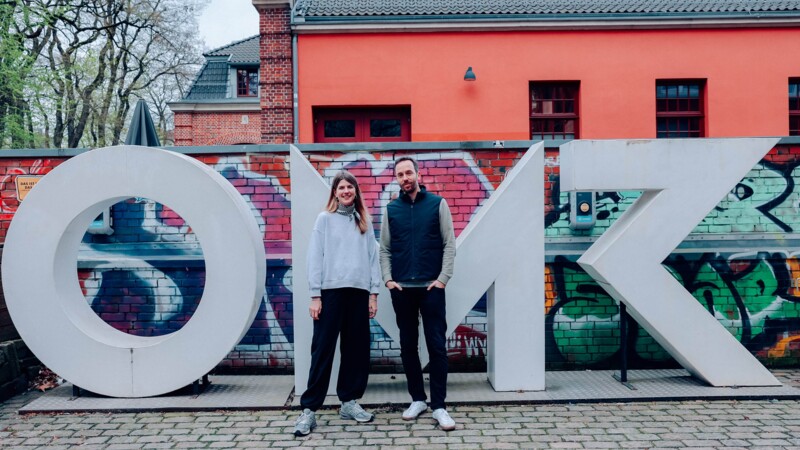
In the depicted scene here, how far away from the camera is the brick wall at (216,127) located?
22.6m

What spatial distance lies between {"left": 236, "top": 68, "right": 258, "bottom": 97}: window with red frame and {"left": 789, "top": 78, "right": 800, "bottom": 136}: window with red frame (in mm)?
17587

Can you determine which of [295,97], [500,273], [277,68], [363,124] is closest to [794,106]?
[363,124]

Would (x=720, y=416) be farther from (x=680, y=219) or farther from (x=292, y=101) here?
(x=292, y=101)

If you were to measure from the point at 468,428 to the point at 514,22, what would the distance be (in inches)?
406

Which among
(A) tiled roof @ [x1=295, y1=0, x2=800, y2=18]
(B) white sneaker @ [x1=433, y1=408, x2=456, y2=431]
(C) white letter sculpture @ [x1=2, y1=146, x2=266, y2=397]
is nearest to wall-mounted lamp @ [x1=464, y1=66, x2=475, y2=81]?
(A) tiled roof @ [x1=295, y1=0, x2=800, y2=18]

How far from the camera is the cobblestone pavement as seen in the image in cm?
368

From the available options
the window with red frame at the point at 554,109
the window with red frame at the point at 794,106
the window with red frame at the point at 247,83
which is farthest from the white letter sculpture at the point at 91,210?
the window with red frame at the point at 247,83

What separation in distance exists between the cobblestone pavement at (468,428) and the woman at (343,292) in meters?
0.24

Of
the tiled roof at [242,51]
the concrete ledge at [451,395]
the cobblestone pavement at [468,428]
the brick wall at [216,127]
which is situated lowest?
the cobblestone pavement at [468,428]

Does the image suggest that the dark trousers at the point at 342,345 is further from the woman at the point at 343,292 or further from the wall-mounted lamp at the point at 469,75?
the wall-mounted lamp at the point at 469,75

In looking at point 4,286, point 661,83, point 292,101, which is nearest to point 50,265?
point 4,286

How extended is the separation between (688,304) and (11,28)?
17.6 m

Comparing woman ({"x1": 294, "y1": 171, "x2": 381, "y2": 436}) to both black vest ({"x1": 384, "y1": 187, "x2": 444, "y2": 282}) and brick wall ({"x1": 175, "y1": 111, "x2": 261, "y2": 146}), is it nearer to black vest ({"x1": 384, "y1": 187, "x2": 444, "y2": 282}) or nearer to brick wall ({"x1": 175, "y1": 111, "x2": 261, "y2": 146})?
black vest ({"x1": 384, "y1": 187, "x2": 444, "y2": 282})

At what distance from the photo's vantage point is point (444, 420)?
3.91m
